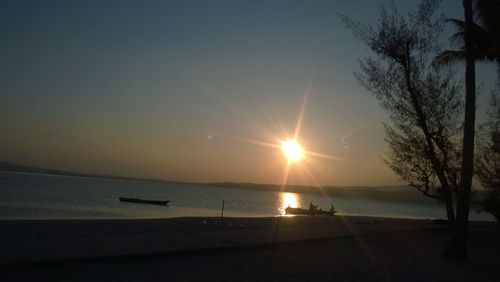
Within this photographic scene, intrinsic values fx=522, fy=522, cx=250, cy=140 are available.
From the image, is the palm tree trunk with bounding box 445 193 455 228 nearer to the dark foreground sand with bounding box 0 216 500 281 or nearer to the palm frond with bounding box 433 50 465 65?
the dark foreground sand with bounding box 0 216 500 281

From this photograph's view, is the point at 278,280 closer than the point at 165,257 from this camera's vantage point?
Yes

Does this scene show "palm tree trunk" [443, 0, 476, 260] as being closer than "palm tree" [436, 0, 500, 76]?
Yes

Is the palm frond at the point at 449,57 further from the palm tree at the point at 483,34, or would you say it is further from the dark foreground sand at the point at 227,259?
the dark foreground sand at the point at 227,259

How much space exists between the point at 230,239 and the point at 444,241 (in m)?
9.98

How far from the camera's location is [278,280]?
9.63 m

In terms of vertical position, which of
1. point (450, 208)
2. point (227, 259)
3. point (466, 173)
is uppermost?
point (466, 173)

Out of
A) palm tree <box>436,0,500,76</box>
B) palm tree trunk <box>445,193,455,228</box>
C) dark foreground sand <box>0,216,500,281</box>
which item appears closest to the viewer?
dark foreground sand <box>0,216,500,281</box>

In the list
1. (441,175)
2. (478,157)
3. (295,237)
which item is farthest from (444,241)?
(478,157)

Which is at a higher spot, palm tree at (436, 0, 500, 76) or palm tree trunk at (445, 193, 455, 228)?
palm tree at (436, 0, 500, 76)

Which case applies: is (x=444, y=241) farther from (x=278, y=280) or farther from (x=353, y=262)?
(x=278, y=280)

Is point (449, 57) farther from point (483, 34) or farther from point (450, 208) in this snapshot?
point (450, 208)

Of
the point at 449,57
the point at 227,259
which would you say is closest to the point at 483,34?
the point at 449,57

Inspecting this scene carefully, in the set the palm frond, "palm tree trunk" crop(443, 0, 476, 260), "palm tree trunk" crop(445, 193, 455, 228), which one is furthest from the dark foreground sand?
the palm frond

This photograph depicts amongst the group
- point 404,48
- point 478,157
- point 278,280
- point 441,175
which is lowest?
point 278,280
